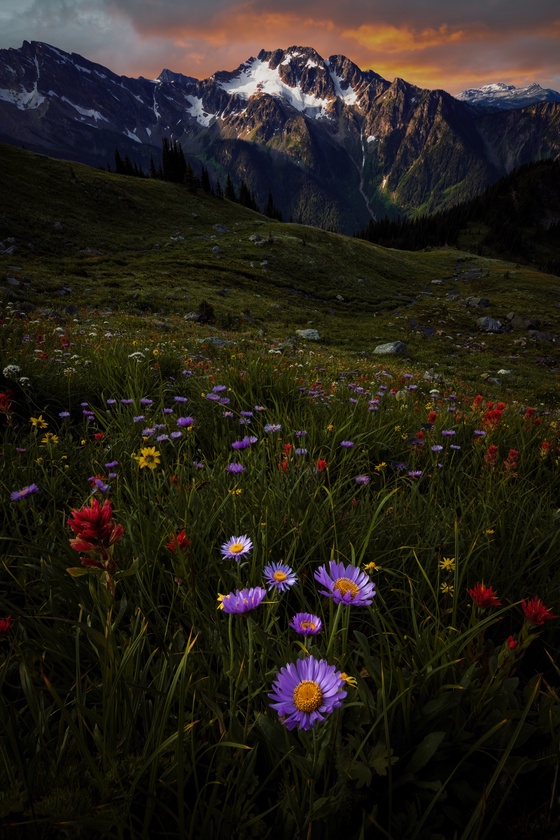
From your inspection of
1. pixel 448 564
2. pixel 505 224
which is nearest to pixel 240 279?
pixel 448 564

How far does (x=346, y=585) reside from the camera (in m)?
1.17

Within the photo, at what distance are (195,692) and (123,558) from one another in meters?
0.76

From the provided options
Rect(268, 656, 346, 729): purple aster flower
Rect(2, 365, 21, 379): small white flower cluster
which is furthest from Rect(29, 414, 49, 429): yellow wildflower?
Rect(268, 656, 346, 729): purple aster flower

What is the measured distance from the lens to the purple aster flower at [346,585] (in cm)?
108

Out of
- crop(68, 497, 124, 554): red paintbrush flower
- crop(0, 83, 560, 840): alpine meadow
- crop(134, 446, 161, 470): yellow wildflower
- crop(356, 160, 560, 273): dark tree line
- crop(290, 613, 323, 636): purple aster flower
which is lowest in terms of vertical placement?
crop(0, 83, 560, 840): alpine meadow

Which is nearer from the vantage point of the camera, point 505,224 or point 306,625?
point 306,625

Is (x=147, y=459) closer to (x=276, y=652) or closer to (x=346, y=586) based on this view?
(x=276, y=652)

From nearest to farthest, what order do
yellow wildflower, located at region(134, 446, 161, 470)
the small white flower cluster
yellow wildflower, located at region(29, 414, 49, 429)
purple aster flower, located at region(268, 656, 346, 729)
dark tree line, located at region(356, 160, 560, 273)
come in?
purple aster flower, located at region(268, 656, 346, 729) < yellow wildflower, located at region(134, 446, 161, 470) < yellow wildflower, located at region(29, 414, 49, 429) < the small white flower cluster < dark tree line, located at region(356, 160, 560, 273)

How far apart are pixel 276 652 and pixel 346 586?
0.34m

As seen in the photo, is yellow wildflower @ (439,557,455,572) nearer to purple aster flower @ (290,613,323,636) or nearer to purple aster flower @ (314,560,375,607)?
purple aster flower @ (314,560,375,607)

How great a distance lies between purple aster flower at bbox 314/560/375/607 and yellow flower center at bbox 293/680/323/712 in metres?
0.22

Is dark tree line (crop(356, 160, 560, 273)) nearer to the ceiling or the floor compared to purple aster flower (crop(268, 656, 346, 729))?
nearer to the ceiling

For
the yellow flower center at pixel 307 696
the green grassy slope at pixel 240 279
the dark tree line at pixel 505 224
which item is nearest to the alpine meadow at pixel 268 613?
the yellow flower center at pixel 307 696

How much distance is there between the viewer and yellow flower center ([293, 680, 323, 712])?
0.84 m
